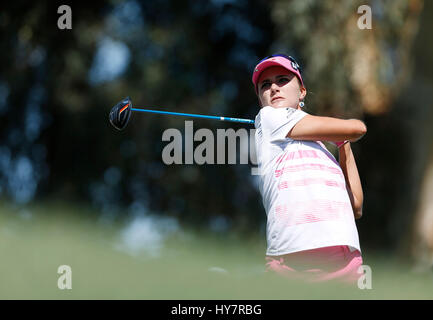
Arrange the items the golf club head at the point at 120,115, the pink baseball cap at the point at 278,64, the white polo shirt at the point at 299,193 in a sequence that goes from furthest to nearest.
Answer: the golf club head at the point at 120,115, the pink baseball cap at the point at 278,64, the white polo shirt at the point at 299,193

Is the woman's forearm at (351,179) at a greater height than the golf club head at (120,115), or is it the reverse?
the golf club head at (120,115)

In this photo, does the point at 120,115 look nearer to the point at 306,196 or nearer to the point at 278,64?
the point at 278,64

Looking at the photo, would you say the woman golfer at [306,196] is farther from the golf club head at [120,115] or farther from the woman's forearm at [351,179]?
the golf club head at [120,115]

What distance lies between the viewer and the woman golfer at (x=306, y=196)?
2320mm

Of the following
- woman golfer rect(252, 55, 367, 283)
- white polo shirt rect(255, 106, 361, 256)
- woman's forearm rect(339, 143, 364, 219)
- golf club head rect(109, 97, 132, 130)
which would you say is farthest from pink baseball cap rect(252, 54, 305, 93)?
golf club head rect(109, 97, 132, 130)

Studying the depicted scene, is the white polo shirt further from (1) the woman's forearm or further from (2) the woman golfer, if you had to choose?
(1) the woman's forearm

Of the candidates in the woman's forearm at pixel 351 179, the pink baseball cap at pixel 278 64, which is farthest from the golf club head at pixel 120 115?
the woman's forearm at pixel 351 179

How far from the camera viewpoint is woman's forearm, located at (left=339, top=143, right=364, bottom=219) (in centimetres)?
267

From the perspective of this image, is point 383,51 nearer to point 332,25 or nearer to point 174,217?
point 332,25

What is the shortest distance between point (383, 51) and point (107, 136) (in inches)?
175

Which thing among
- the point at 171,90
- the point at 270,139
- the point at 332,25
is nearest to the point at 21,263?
the point at 270,139

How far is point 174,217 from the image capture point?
35.0ft

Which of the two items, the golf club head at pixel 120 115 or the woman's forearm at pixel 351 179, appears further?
the golf club head at pixel 120 115

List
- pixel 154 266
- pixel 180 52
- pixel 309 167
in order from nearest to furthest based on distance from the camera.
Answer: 1. pixel 309 167
2. pixel 154 266
3. pixel 180 52
